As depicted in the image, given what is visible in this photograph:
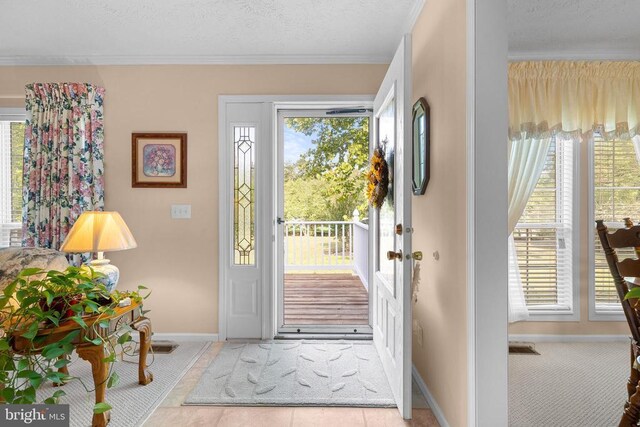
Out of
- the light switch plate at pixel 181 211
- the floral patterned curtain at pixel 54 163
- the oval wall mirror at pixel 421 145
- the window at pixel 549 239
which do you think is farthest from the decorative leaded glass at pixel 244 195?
the window at pixel 549 239

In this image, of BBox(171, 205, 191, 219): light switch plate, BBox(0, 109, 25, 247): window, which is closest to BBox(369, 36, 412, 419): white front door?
BBox(171, 205, 191, 219): light switch plate

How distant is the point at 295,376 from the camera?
101 inches

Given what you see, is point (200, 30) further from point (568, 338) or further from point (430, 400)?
point (568, 338)

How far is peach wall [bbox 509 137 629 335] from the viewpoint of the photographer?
10.6 feet

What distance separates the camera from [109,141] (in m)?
3.31

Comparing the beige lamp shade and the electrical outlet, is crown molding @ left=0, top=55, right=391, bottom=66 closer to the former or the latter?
the beige lamp shade

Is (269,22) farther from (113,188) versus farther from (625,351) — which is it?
(625,351)

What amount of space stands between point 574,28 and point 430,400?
9.77 feet

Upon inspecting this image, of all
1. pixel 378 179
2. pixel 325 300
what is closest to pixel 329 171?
pixel 325 300

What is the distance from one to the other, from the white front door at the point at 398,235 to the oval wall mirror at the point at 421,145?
187mm

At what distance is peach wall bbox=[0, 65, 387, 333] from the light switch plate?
41 millimetres

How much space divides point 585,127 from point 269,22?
281cm

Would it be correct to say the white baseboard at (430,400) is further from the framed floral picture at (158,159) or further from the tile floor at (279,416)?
the framed floral picture at (158,159)

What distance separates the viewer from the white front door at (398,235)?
1959 millimetres
